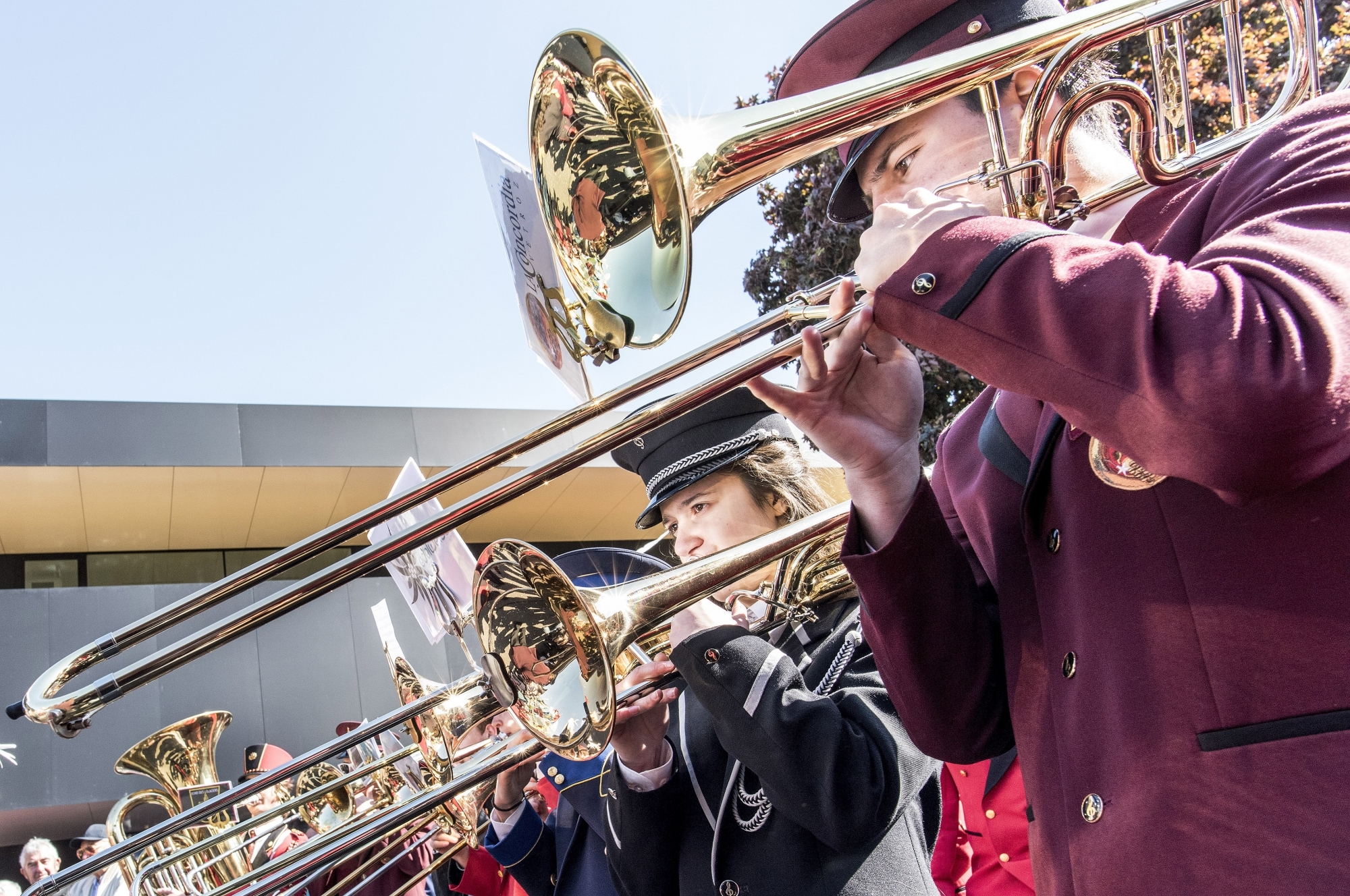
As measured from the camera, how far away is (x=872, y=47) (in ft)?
6.72

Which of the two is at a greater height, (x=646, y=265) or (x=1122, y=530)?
(x=646, y=265)

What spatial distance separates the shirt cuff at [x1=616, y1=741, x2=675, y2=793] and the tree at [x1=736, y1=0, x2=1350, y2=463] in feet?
7.86

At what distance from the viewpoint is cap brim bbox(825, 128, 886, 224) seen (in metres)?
1.85

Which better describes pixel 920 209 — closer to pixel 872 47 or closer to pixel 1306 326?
pixel 1306 326

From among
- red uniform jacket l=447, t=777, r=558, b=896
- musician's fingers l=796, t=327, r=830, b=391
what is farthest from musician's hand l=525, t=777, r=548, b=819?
musician's fingers l=796, t=327, r=830, b=391

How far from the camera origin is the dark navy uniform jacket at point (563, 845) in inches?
119

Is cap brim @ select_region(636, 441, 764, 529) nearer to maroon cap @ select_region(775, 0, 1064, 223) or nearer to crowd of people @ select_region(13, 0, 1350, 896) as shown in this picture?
crowd of people @ select_region(13, 0, 1350, 896)

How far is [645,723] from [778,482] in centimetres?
81

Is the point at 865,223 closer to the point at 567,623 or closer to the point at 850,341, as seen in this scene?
the point at 567,623

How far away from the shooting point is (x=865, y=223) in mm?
4180

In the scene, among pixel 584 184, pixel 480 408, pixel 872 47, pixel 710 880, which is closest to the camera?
pixel 584 184

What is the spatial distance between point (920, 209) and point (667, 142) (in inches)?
19.1

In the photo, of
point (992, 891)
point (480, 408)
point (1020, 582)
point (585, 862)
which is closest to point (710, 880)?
point (992, 891)

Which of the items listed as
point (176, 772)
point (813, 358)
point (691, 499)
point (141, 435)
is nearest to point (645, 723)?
point (691, 499)
